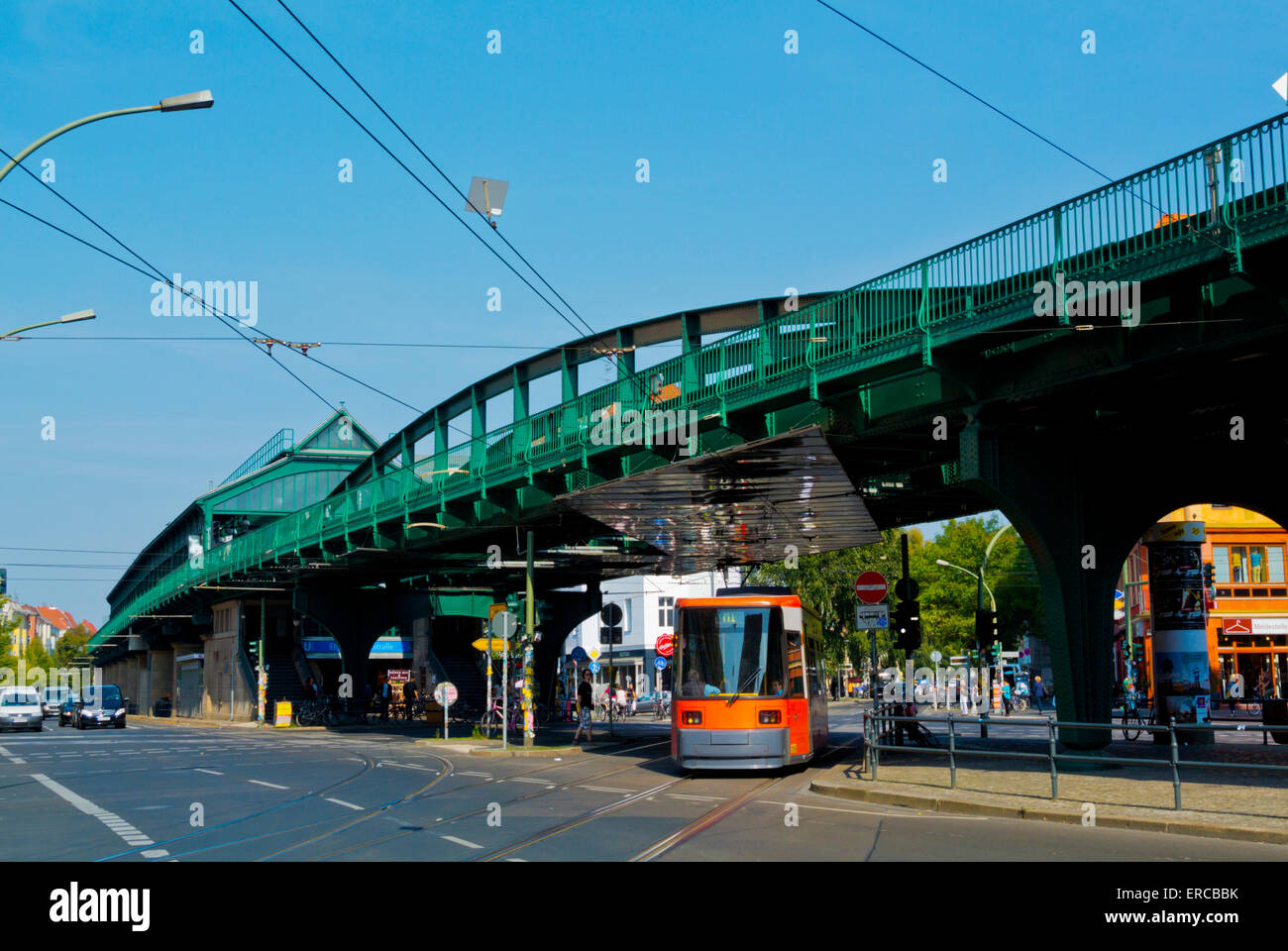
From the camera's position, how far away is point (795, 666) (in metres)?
21.4

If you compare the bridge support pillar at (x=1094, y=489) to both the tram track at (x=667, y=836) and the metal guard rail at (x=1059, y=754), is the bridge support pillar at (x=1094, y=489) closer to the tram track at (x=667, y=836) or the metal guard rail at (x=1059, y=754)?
the metal guard rail at (x=1059, y=754)

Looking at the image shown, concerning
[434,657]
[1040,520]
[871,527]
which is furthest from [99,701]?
[1040,520]

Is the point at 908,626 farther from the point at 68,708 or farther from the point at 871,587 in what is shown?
the point at 68,708

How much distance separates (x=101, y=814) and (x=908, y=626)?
46.8 feet

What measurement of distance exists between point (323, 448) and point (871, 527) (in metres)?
50.8

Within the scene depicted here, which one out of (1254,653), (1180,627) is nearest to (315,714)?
(1180,627)

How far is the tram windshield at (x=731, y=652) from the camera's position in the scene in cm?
2088

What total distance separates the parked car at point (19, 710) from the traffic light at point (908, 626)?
137 ft

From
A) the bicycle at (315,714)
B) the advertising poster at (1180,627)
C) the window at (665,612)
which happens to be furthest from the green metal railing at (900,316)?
the window at (665,612)

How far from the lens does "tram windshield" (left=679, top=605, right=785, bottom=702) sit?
2088cm

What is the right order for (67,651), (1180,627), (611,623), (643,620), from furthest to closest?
(67,651)
(643,620)
(611,623)
(1180,627)

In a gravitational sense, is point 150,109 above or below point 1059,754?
above

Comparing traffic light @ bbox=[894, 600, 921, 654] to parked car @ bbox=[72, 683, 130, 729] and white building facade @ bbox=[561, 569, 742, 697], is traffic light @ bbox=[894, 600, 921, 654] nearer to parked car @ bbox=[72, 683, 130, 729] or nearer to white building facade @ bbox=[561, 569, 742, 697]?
parked car @ bbox=[72, 683, 130, 729]

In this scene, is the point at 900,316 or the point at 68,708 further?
the point at 68,708
